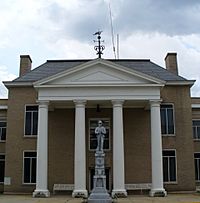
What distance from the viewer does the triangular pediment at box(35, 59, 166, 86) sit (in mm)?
31375

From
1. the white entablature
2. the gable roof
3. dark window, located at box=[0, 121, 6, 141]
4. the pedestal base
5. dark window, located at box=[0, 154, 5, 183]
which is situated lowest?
the pedestal base

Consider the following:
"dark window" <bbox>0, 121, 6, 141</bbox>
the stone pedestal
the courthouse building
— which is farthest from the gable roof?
the stone pedestal

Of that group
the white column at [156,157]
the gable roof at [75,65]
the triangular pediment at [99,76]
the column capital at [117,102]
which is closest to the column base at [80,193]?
the white column at [156,157]

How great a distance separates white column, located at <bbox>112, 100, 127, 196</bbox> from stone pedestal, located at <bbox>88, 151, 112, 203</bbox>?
5157 mm

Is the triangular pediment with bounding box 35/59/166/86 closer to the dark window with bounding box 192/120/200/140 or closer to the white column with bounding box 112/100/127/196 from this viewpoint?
the white column with bounding box 112/100/127/196

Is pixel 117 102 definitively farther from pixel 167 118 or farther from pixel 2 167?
pixel 2 167

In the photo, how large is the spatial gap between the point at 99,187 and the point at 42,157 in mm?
7444

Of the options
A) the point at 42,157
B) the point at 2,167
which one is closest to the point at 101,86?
the point at 42,157

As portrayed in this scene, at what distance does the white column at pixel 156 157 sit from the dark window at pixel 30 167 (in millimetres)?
10841

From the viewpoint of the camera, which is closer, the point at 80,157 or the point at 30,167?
the point at 80,157

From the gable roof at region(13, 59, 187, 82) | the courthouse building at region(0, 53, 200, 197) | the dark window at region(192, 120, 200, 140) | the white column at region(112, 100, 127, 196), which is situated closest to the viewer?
the white column at region(112, 100, 127, 196)

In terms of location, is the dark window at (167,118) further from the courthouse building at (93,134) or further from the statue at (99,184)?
the statue at (99,184)

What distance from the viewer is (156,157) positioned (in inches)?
1192

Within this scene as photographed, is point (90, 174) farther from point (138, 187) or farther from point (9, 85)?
point (9, 85)
